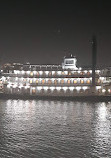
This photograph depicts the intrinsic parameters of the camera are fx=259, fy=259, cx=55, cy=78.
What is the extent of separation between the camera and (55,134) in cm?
1460

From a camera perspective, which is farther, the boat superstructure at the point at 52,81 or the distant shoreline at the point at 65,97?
the boat superstructure at the point at 52,81

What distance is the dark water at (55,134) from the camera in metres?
11.7

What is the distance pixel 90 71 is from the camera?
105 feet

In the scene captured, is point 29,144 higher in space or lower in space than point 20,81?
lower

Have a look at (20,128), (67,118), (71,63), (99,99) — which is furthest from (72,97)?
(20,128)

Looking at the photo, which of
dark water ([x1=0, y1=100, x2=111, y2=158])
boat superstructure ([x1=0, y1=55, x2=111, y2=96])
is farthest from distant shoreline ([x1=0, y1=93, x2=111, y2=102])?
dark water ([x1=0, y1=100, x2=111, y2=158])

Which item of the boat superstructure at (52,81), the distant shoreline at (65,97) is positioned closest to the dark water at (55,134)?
the distant shoreline at (65,97)

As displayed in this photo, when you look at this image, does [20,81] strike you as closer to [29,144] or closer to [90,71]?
[90,71]

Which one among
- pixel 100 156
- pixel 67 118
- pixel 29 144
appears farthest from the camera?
pixel 67 118

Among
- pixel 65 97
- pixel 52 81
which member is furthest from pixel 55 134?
pixel 52 81

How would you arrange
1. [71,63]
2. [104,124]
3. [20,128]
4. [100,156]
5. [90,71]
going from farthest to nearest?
[71,63]
[90,71]
[104,124]
[20,128]
[100,156]

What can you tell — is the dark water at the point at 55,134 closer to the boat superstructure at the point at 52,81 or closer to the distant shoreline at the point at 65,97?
the distant shoreline at the point at 65,97

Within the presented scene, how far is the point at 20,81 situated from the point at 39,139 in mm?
19166

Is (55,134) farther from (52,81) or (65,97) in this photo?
(52,81)
